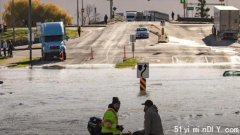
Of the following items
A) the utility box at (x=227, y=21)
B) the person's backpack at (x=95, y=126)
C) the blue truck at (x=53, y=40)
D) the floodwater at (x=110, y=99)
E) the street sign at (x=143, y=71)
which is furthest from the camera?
the utility box at (x=227, y=21)

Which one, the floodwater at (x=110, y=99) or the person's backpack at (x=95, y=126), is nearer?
the person's backpack at (x=95, y=126)

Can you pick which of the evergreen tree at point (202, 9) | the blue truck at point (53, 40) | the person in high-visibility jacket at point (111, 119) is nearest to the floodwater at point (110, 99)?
the person in high-visibility jacket at point (111, 119)

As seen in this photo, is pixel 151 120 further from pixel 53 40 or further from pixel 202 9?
pixel 202 9

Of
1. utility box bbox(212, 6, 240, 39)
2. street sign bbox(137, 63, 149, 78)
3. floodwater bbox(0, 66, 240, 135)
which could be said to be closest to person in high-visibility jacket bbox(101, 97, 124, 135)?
floodwater bbox(0, 66, 240, 135)

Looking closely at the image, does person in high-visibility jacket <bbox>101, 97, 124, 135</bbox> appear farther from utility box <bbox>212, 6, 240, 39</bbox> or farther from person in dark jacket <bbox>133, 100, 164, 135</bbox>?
utility box <bbox>212, 6, 240, 39</bbox>

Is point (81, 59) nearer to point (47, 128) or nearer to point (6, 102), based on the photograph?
point (6, 102)

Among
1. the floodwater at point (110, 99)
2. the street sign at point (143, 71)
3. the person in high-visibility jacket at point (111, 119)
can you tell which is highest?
the person in high-visibility jacket at point (111, 119)

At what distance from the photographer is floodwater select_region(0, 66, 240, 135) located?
23578mm

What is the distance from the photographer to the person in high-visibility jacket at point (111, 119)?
1572 cm

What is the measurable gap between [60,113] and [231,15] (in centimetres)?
5626

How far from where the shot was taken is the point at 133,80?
43625 mm

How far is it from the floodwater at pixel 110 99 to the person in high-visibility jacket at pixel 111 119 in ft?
19.4

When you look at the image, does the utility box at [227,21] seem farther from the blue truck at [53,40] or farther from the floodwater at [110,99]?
the floodwater at [110,99]

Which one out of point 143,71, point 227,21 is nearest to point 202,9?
→ point 227,21
